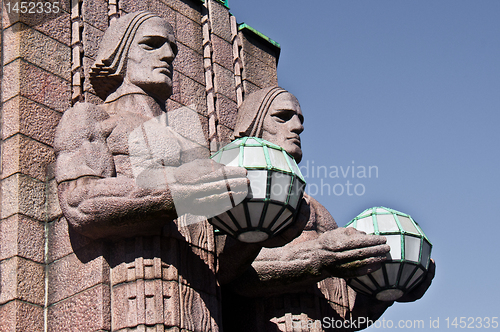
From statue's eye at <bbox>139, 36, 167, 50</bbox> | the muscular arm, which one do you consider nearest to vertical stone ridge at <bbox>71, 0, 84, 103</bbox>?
statue's eye at <bbox>139, 36, 167, 50</bbox>

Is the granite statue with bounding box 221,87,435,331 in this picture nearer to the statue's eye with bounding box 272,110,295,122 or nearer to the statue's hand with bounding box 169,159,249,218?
the statue's eye with bounding box 272,110,295,122

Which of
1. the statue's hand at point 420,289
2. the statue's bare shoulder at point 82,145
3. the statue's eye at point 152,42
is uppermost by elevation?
the statue's eye at point 152,42

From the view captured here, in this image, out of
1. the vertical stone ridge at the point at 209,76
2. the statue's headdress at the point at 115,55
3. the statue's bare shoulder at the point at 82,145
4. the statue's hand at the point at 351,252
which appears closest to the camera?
the statue's bare shoulder at the point at 82,145

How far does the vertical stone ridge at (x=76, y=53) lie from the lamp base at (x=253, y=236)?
8.15 feet

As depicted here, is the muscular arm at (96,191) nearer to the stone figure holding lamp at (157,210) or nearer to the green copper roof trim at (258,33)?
the stone figure holding lamp at (157,210)

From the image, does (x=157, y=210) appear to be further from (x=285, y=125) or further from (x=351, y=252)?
(x=285, y=125)

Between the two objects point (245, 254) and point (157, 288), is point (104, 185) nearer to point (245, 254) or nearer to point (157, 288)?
point (157, 288)

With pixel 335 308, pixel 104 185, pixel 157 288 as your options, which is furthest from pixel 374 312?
pixel 104 185

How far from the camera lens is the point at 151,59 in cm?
732

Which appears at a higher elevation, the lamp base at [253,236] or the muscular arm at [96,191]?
the muscular arm at [96,191]

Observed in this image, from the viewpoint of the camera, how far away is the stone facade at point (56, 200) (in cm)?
641

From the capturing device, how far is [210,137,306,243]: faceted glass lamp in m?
6.10

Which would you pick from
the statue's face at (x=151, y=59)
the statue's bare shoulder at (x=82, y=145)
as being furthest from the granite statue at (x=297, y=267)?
the statue's bare shoulder at (x=82, y=145)

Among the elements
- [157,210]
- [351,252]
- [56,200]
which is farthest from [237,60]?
[157,210]
